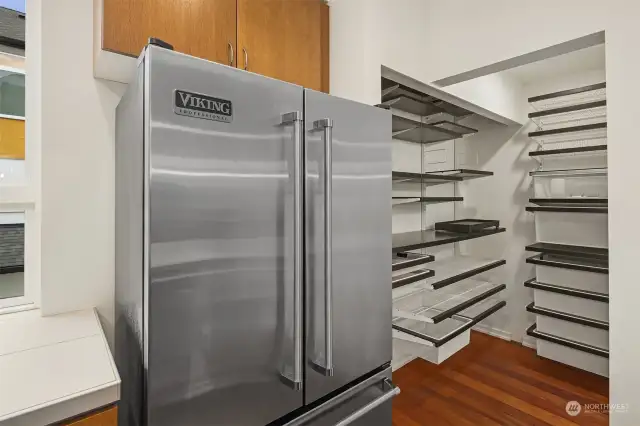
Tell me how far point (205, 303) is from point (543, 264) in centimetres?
290

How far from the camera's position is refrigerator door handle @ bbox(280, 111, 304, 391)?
3.38 feet

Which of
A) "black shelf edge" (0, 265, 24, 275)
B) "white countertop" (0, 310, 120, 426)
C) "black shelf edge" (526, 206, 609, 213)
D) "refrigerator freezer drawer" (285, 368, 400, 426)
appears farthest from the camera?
"black shelf edge" (526, 206, 609, 213)

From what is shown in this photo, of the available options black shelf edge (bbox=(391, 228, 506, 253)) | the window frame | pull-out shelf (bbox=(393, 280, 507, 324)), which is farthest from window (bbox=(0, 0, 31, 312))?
pull-out shelf (bbox=(393, 280, 507, 324))

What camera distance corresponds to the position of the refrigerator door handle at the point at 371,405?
1.19 m

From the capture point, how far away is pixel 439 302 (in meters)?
2.43

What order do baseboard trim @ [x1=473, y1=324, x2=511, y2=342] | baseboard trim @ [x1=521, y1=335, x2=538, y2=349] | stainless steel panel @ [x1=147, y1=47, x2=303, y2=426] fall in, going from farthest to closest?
baseboard trim @ [x1=473, y1=324, x2=511, y2=342] → baseboard trim @ [x1=521, y1=335, x2=538, y2=349] → stainless steel panel @ [x1=147, y1=47, x2=303, y2=426]

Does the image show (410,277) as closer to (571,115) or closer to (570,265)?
(570,265)

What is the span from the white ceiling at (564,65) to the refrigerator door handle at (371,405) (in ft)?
9.64

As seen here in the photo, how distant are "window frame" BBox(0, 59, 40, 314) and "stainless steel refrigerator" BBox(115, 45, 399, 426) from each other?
0.35 metres

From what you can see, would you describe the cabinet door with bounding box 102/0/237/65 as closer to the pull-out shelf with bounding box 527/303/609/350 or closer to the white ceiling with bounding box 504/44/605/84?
the white ceiling with bounding box 504/44/605/84

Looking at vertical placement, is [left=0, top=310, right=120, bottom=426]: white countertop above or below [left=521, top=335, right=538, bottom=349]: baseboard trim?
above

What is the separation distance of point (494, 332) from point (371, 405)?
2.90m

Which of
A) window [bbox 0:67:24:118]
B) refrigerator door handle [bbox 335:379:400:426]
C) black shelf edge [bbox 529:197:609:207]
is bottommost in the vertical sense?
refrigerator door handle [bbox 335:379:400:426]

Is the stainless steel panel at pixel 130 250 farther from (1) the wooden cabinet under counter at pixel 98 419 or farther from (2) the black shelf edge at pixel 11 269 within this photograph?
(2) the black shelf edge at pixel 11 269
